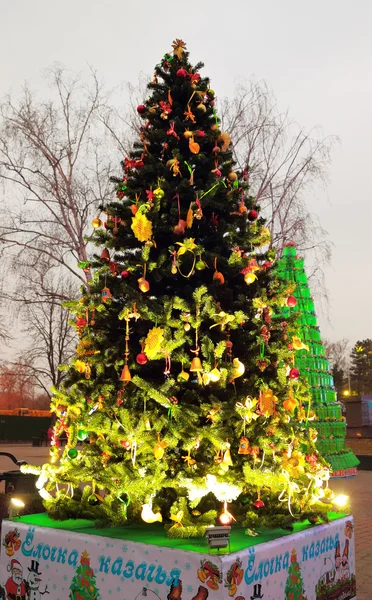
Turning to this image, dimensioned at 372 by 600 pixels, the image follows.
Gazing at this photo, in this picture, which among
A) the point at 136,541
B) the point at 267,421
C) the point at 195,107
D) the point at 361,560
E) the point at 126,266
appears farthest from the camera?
the point at 361,560

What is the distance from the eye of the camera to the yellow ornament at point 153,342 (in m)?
4.06

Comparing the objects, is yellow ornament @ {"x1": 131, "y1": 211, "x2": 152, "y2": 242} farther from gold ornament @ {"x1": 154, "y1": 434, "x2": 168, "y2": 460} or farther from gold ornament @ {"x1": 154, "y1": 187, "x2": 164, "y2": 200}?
gold ornament @ {"x1": 154, "y1": 434, "x2": 168, "y2": 460}

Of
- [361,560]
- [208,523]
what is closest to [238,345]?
[208,523]

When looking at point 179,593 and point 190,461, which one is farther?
point 190,461

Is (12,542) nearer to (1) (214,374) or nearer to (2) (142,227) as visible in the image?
(1) (214,374)

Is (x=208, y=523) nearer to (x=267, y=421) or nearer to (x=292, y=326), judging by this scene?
(x=267, y=421)

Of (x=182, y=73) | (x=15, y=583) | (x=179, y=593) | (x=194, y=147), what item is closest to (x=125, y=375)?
Result: (x=179, y=593)

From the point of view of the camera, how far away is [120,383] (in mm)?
4418

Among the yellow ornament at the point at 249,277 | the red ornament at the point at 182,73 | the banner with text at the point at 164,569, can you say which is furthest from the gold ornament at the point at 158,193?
the banner with text at the point at 164,569

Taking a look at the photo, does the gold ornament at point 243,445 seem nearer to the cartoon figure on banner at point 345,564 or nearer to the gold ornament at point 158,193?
the cartoon figure on banner at point 345,564

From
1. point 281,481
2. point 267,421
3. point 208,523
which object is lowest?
point 208,523

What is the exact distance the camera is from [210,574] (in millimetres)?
3018

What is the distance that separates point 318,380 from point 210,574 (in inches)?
469

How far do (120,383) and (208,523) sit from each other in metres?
1.34
